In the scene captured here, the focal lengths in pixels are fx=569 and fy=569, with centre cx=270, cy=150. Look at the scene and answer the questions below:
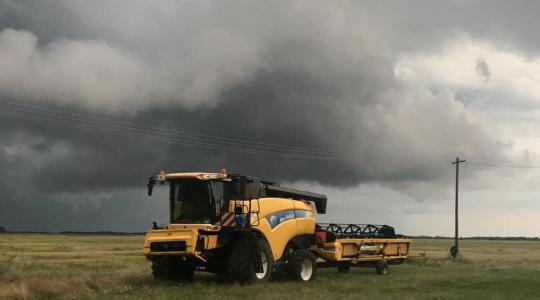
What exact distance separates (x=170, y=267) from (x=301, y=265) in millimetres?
4407

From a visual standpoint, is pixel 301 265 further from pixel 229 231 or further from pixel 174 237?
pixel 174 237

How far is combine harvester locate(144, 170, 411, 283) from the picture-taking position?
16.9 metres

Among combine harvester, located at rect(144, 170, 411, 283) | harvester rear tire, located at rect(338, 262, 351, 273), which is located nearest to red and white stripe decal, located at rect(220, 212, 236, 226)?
combine harvester, located at rect(144, 170, 411, 283)

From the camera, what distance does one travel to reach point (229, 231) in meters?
17.5

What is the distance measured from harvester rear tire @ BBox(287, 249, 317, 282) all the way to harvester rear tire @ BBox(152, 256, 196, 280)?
10.8ft

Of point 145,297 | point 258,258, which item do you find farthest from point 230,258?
point 145,297

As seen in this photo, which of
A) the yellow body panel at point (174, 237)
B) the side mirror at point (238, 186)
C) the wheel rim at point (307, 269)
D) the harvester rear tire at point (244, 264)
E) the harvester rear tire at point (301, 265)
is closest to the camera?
the yellow body panel at point (174, 237)

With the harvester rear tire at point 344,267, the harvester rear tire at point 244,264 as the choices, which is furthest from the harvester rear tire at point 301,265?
the harvester rear tire at point 344,267

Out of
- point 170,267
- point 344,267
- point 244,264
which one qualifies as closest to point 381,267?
point 344,267

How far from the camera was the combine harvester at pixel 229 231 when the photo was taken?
1692 cm

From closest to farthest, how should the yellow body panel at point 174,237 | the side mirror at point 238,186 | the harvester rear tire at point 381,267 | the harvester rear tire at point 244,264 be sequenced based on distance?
the yellow body panel at point 174,237, the harvester rear tire at point 244,264, the side mirror at point 238,186, the harvester rear tire at point 381,267

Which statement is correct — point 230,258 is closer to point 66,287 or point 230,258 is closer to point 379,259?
point 66,287

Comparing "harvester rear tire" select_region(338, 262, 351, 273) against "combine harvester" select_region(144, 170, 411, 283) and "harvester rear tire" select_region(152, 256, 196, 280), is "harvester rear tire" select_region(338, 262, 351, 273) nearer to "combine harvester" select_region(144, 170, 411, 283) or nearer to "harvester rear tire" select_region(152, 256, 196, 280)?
"combine harvester" select_region(144, 170, 411, 283)

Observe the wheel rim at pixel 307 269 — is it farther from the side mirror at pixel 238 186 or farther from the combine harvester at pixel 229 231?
the side mirror at pixel 238 186
